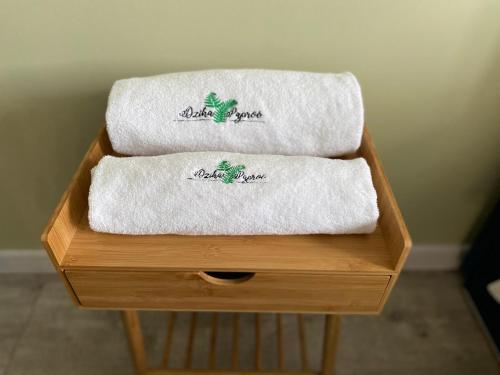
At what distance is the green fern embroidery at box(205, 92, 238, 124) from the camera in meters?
0.70

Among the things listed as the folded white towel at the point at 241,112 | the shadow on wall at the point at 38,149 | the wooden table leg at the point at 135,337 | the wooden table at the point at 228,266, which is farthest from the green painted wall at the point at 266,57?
the wooden table leg at the point at 135,337

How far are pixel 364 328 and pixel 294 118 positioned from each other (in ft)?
2.54

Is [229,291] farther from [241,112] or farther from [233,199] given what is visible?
[241,112]

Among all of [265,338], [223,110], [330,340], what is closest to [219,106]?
[223,110]

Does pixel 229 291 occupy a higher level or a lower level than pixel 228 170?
lower

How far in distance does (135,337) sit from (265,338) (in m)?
0.41

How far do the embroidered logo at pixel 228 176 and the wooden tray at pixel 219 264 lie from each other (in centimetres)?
10

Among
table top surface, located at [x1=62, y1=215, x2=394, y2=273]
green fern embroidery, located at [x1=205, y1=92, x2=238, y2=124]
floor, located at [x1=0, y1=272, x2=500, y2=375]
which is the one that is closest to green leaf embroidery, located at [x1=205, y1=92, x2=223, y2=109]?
green fern embroidery, located at [x1=205, y1=92, x2=238, y2=124]

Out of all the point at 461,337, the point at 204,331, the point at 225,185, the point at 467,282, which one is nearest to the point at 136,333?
the point at 204,331

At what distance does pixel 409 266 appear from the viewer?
1.34 meters

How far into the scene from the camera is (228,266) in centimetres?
61

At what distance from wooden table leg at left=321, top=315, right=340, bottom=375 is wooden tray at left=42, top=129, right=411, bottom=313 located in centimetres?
18

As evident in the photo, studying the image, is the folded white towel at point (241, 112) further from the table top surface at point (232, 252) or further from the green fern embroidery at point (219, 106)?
the table top surface at point (232, 252)

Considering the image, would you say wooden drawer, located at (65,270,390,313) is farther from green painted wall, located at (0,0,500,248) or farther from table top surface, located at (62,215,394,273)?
green painted wall, located at (0,0,500,248)
